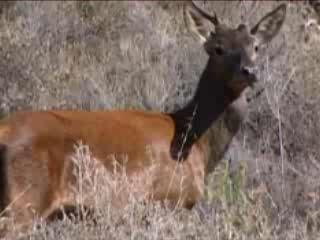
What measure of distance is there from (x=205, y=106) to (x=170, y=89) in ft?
5.60

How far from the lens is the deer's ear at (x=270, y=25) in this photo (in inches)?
420

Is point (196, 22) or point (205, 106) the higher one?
point (196, 22)

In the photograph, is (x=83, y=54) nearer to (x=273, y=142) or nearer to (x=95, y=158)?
(x=273, y=142)

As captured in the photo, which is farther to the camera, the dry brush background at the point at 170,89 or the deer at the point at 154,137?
the deer at the point at 154,137

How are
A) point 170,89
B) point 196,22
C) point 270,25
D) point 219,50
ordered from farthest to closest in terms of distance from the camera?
point 170,89 < point 196,22 < point 270,25 < point 219,50

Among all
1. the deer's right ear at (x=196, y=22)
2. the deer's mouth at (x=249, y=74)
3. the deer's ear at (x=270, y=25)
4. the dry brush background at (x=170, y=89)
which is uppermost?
the deer's ear at (x=270, y=25)

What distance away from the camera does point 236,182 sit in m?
10.2

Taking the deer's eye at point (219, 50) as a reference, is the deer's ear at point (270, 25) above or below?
above

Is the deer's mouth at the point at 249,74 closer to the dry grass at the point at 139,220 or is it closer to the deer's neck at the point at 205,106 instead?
the deer's neck at the point at 205,106

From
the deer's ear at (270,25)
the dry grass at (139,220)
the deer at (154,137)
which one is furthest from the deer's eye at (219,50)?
the dry grass at (139,220)

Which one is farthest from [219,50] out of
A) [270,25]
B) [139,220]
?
[139,220]

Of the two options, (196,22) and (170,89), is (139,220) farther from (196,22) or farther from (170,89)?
(170,89)

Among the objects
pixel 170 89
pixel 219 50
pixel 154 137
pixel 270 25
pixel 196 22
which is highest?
pixel 270 25

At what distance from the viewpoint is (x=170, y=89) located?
12055 millimetres
